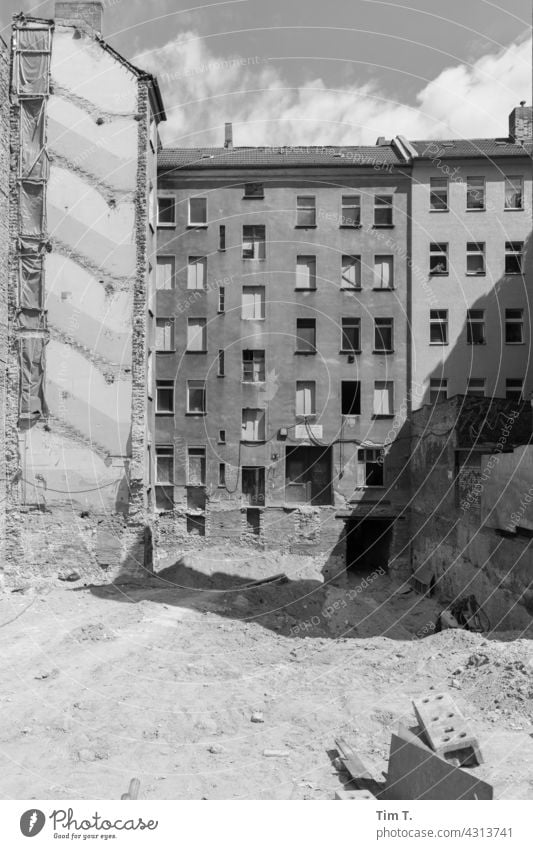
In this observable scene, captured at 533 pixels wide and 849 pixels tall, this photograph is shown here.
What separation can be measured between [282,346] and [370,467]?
25.7 feet

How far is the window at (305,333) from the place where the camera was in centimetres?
3353

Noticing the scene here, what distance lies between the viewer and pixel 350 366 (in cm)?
3344

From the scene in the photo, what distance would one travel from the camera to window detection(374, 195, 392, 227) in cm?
3359

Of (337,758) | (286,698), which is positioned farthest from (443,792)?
(286,698)

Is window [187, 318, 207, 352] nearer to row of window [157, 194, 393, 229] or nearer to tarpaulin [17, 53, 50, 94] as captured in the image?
row of window [157, 194, 393, 229]

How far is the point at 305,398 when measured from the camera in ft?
110

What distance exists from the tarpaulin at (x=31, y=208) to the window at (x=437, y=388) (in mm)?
20456

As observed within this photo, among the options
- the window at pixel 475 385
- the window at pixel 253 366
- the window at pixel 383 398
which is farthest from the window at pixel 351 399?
the window at pixel 475 385

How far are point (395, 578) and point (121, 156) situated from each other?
2409 centimetres

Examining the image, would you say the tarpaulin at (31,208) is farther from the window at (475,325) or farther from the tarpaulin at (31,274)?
the window at (475,325)

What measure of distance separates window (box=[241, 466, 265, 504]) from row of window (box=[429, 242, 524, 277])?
13.8 meters

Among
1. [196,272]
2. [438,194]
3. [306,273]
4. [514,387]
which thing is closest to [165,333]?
[196,272]
